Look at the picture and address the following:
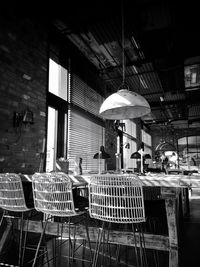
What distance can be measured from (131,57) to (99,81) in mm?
1376

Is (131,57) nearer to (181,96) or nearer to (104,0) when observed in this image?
(104,0)

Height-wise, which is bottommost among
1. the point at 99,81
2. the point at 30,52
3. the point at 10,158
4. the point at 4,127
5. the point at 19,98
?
the point at 10,158

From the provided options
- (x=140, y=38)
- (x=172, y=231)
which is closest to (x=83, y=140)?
(x=140, y=38)

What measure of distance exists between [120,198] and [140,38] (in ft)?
11.2

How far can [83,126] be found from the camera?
502 cm

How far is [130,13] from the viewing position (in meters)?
3.61

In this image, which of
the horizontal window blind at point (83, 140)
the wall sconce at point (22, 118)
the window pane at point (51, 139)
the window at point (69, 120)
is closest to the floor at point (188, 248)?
the window pane at point (51, 139)

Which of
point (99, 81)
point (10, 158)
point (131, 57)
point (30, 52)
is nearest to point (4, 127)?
point (10, 158)

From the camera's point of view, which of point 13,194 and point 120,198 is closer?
point 120,198

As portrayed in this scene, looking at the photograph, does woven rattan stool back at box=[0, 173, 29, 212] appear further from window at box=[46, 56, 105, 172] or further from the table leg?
window at box=[46, 56, 105, 172]

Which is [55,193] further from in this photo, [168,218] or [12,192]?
[168,218]

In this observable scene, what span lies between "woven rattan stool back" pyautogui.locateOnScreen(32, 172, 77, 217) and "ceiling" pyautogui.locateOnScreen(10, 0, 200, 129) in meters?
2.60

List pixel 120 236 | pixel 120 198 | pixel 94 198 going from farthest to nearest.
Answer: pixel 120 236 → pixel 94 198 → pixel 120 198

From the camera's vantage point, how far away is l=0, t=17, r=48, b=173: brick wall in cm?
294
